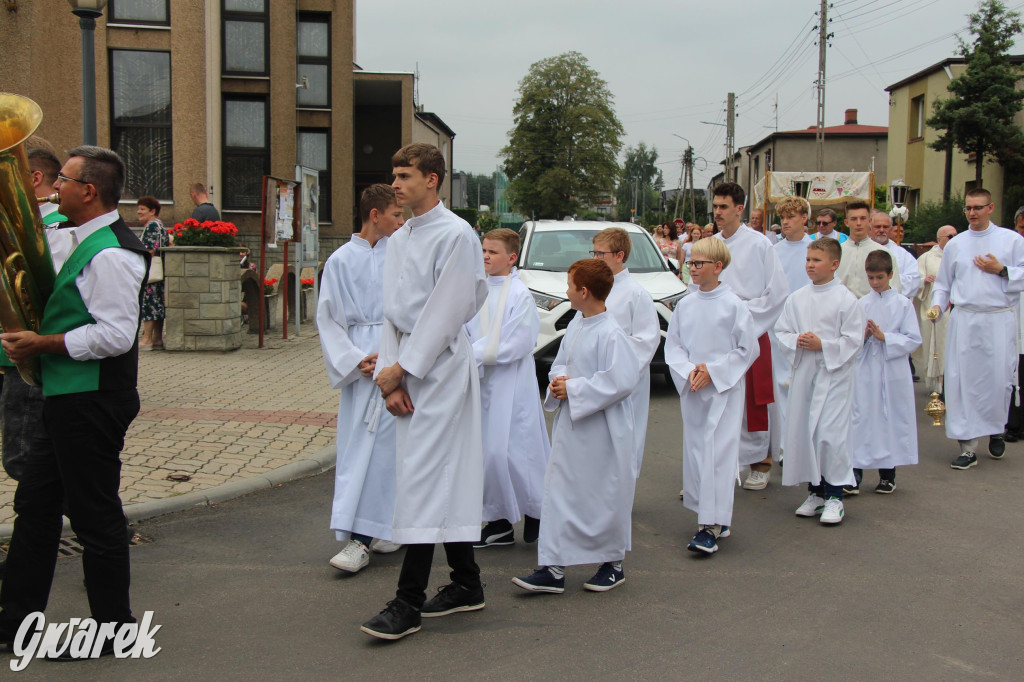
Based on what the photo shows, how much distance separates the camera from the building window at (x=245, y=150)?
23.5 meters

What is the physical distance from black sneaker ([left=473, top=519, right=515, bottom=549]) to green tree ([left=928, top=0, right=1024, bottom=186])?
3178cm

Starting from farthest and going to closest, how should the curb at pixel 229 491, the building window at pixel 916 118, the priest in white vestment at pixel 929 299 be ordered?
the building window at pixel 916 118
the priest in white vestment at pixel 929 299
the curb at pixel 229 491

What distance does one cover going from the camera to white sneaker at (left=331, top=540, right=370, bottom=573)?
509cm

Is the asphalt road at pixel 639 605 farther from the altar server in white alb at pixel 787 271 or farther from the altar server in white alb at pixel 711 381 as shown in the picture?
the altar server in white alb at pixel 787 271

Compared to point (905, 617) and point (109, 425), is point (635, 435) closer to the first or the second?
point (905, 617)

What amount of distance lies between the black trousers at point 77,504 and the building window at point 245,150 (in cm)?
2020

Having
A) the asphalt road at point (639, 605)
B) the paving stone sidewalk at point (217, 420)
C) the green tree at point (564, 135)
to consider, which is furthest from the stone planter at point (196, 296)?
the green tree at point (564, 135)

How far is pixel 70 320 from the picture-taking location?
388cm

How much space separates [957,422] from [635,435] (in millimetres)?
4103

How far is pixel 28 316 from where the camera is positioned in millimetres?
3812

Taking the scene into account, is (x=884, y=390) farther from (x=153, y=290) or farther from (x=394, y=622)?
(x=153, y=290)

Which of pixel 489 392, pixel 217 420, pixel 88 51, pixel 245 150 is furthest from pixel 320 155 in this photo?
pixel 489 392

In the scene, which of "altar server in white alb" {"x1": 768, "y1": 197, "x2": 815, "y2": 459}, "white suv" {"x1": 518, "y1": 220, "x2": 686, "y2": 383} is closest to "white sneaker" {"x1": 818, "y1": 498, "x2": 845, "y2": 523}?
"altar server in white alb" {"x1": 768, "y1": 197, "x2": 815, "y2": 459}

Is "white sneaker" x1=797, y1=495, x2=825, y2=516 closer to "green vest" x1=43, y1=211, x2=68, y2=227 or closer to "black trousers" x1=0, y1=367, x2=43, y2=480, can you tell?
"black trousers" x1=0, y1=367, x2=43, y2=480
